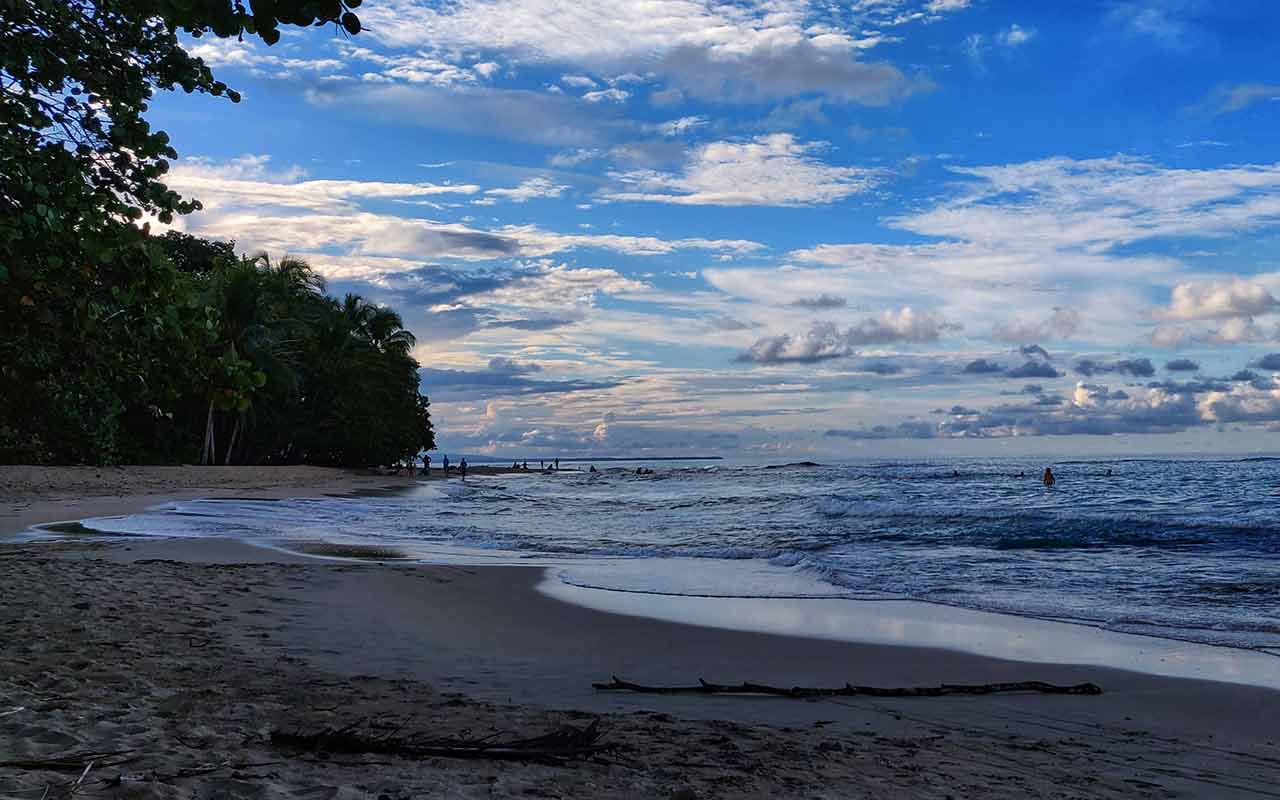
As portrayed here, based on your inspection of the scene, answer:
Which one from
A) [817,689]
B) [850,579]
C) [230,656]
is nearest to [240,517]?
[850,579]

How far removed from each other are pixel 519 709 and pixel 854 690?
2.31 m

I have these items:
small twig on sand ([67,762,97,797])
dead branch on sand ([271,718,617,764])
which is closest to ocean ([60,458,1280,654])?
dead branch on sand ([271,718,617,764])

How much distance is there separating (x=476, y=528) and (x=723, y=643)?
589 inches

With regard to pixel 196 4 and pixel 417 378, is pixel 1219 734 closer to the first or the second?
pixel 196 4

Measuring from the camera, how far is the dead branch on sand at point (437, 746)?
12.7 ft

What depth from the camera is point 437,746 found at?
3930 mm

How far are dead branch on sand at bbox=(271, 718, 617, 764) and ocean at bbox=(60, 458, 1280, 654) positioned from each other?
717 cm

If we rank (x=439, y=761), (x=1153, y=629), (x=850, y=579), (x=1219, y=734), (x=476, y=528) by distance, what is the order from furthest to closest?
(x=476, y=528)
(x=850, y=579)
(x=1153, y=629)
(x=1219, y=734)
(x=439, y=761)

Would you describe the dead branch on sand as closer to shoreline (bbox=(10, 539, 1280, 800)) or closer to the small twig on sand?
shoreline (bbox=(10, 539, 1280, 800))

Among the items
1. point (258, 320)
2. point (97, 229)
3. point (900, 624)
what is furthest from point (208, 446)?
point (97, 229)

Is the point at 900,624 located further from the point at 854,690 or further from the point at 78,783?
the point at 78,783

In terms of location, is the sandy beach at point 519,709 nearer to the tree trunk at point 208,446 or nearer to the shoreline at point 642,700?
the shoreline at point 642,700

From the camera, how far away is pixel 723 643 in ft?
26.1

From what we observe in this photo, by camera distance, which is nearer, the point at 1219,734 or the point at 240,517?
the point at 1219,734
